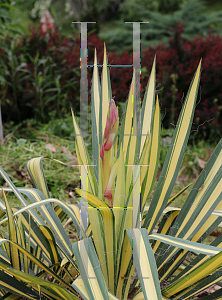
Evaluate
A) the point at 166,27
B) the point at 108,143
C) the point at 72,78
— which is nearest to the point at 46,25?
the point at 72,78

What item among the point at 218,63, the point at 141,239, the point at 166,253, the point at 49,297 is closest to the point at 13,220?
the point at 49,297

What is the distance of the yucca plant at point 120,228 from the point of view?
0.68 meters

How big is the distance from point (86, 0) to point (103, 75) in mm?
11126

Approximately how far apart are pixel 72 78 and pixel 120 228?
317 cm

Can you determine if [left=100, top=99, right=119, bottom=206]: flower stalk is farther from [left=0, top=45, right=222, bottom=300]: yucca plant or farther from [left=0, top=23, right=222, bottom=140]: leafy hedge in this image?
[left=0, top=23, right=222, bottom=140]: leafy hedge

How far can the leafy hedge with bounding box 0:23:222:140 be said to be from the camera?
11.7ft

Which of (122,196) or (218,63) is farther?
(218,63)

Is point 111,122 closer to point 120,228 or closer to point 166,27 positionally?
point 120,228

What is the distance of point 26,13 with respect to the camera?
11250 millimetres

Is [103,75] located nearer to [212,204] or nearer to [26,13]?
[212,204]

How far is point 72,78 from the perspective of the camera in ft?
12.2

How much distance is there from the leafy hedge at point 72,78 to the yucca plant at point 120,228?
8.88 feet

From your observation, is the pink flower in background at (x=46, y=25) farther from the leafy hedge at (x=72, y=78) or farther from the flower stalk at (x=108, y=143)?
the flower stalk at (x=108, y=143)

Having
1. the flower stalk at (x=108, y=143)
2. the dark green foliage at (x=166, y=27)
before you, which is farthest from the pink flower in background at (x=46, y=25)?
the dark green foliage at (x=166, y=27)
